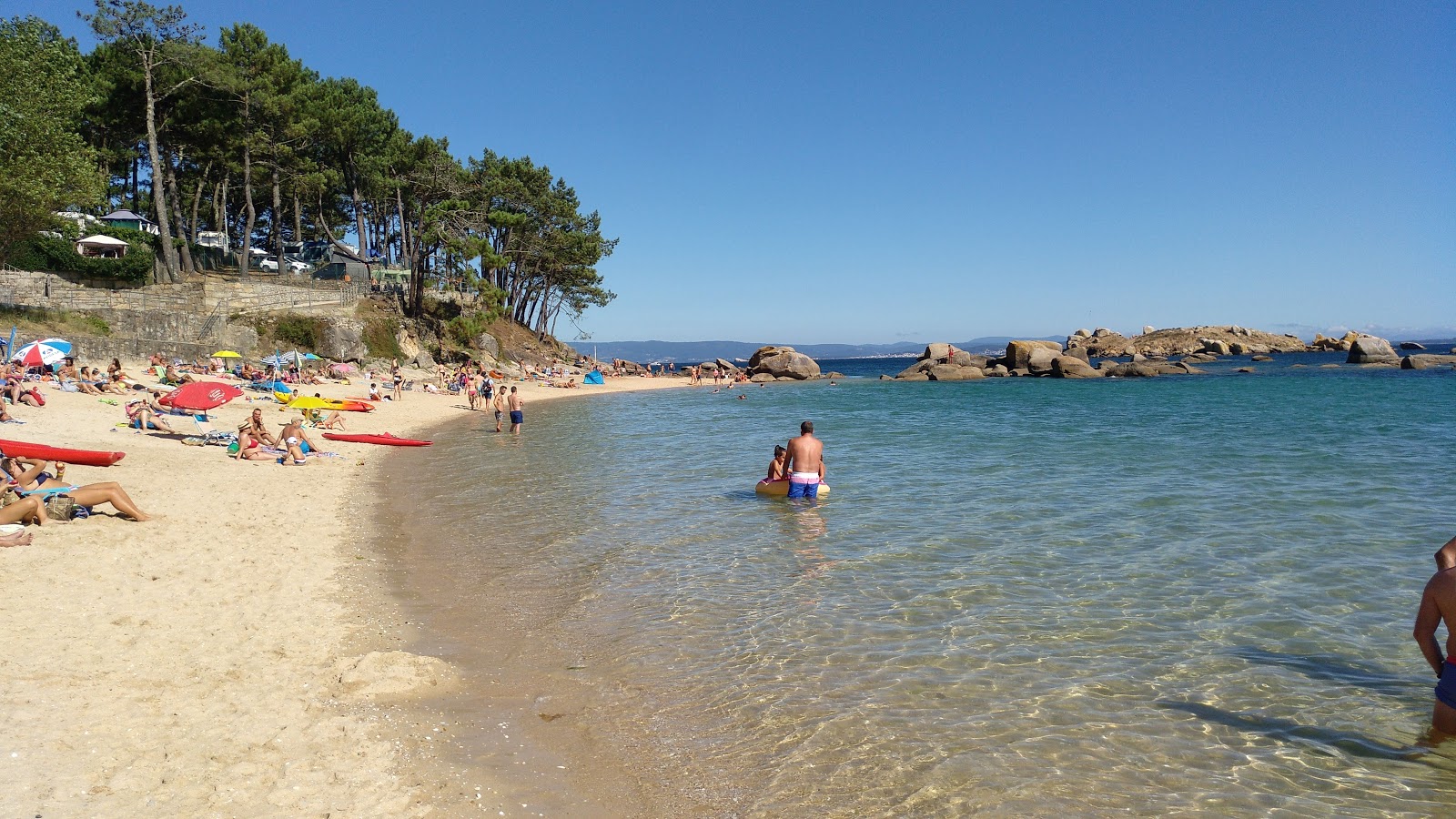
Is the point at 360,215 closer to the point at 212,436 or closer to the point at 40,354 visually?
the point at 40,354

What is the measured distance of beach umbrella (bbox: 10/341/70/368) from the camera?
813 inches

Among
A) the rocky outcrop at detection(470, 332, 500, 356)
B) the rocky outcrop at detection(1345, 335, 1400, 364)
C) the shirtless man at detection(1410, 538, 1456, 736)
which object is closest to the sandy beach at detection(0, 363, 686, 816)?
the shirtless man at detection(1410, 538, 1456, 736)

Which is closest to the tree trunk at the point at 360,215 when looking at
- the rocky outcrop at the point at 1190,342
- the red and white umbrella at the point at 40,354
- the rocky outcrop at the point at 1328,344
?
the red and white umbrella at the point at 40,354

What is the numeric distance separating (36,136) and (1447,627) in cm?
3446

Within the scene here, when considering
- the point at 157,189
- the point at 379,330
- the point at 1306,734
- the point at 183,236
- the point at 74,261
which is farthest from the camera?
the point at 379,330

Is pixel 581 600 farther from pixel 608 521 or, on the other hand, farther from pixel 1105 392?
pixel 1105 392

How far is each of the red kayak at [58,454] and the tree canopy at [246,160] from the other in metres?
18.2

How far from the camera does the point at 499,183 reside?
51.3 m

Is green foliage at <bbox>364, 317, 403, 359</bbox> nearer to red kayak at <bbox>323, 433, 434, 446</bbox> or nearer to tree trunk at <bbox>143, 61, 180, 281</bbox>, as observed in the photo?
tree trunk at <bbox>143, 61, 180, 281</bbox>

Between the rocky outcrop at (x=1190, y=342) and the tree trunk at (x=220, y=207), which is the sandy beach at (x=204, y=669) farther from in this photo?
the rocky outcrop at (x=1190, y=342)

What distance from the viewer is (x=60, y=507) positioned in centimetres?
932

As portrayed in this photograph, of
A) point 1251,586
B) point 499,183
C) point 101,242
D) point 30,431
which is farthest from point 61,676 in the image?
point 499,183

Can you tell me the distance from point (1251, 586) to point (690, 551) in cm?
617

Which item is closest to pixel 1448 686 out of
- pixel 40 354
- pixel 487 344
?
pixel 40 354
